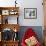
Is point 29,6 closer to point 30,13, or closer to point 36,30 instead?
point 30,13

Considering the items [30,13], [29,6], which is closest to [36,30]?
[30,13]

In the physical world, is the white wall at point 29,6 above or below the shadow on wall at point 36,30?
above

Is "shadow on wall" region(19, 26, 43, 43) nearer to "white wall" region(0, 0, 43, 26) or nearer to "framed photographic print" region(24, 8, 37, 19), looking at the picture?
"white wall" region(0, 0, 43, 26)

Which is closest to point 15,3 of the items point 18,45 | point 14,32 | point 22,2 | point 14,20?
point 22,2

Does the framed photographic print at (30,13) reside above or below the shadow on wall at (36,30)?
above

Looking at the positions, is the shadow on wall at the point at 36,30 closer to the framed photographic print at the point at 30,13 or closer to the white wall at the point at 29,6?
the white wall at the point at 29,6

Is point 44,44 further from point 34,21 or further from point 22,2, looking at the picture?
point 22,2

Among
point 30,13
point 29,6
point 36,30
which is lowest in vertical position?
point 36,30

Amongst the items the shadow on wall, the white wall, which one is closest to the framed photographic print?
the white wall

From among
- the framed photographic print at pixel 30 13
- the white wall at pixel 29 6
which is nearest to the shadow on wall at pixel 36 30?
the white wall at pixel 29 6

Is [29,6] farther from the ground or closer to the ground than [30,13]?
farther from the ground

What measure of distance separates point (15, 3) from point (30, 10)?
64cm

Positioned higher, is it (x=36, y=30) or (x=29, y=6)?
(x=29, y=6)

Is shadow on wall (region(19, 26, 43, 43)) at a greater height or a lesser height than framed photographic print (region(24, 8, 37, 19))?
lesser
